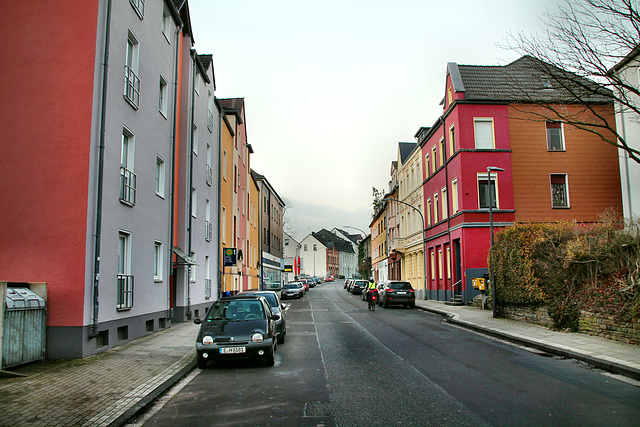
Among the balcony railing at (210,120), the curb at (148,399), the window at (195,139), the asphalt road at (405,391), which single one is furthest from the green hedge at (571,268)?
the balcony railing at (210,120)

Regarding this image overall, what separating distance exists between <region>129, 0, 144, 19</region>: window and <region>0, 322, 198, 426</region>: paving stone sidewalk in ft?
30.4

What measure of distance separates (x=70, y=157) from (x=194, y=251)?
11.1 metres

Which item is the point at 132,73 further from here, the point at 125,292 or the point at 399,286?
the point at 399,286

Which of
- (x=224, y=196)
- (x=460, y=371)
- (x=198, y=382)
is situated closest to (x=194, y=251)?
(x=224, y=196)

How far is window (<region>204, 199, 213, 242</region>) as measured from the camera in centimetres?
2471

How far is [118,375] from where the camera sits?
9.01 metres

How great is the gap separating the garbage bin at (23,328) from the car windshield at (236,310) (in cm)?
335

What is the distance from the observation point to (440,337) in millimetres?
15203

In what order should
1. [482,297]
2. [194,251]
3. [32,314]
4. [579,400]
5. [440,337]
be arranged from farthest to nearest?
[482,297]
[194,251]
[440,337]
[32,314]
[579,400]

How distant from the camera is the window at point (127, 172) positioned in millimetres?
13305

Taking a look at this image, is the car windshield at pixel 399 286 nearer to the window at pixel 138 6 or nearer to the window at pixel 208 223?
the window at pixel 208 223

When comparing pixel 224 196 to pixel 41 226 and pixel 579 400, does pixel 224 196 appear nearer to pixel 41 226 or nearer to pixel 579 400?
pixel 41 226

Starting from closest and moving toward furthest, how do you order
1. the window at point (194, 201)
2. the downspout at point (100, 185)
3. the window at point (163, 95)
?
the downspout at point (100, 185)
the window at point (163, 95)
the window at point (194, 201)

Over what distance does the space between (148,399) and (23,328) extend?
12.7ft
